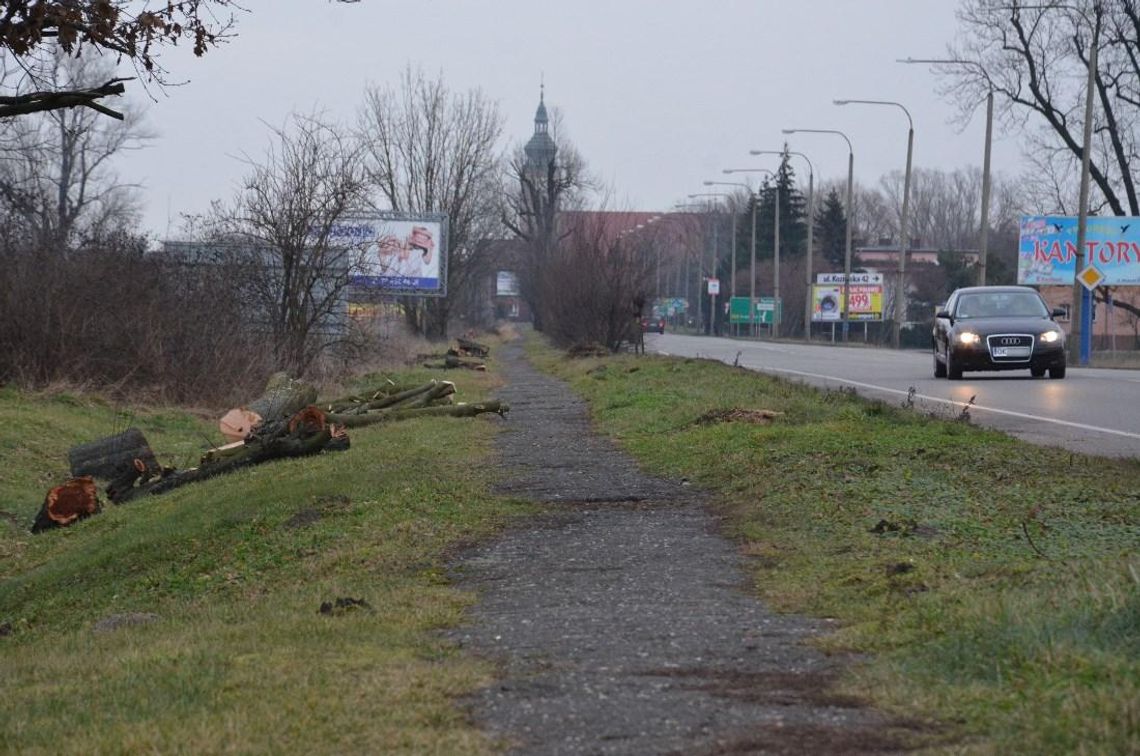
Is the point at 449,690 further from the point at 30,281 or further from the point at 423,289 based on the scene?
the point at 423,289

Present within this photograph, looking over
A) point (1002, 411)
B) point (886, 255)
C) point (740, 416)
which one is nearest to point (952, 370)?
point (1002, 411)

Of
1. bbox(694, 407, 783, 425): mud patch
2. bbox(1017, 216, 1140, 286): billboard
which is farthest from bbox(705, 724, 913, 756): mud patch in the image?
bbox(1017, 216, 1140, 286): billboard

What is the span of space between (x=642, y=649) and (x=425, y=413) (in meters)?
15.1

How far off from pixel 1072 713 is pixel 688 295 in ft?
402

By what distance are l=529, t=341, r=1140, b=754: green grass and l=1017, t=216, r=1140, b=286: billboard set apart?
40.0 metres

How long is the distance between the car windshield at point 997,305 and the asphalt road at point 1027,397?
3.67ft

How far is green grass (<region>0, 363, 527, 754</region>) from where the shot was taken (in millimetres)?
5301

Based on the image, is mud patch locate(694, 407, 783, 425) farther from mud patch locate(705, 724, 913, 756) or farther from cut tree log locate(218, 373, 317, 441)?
mud patch locate(705, 724, 913, 756)

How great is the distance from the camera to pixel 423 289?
176 ft

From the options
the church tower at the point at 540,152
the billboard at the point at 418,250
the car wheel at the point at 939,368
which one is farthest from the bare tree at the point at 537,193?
the car wheel at the point at 939,368

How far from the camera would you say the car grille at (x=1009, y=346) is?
25.6m

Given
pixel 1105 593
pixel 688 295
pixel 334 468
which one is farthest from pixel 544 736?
pixel 688 295

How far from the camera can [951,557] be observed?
25.8 ft

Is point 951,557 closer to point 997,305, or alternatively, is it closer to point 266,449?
point 266,449
